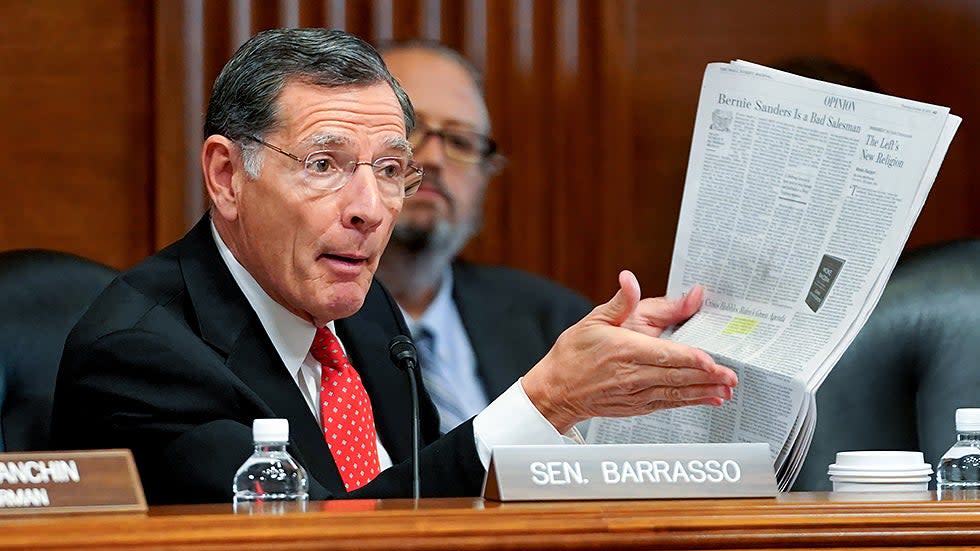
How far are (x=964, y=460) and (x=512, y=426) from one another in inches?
20.1

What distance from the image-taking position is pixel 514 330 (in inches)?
119

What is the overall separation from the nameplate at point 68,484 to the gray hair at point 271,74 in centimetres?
67

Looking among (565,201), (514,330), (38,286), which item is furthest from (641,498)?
(565,201)

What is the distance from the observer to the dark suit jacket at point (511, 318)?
9.68 feet

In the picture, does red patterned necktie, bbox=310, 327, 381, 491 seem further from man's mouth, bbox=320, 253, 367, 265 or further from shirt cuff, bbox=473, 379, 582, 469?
shirt cuff, bbox=473, 379, 582, 469

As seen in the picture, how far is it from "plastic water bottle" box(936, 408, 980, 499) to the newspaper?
0.51 ft

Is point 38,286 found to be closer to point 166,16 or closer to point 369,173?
point 369,173

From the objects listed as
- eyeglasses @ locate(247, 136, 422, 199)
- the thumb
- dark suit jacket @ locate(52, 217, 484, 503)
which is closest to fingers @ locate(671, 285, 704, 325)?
the thumb

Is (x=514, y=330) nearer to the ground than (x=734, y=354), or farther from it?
nearer to the ground

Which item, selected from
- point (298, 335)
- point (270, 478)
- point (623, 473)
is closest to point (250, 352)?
point (298, 335)

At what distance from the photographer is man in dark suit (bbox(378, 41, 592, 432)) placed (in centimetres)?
298

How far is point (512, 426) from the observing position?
5.31 ft

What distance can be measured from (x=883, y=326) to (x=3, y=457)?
1.60 metres

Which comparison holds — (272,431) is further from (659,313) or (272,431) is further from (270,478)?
(659,313)
